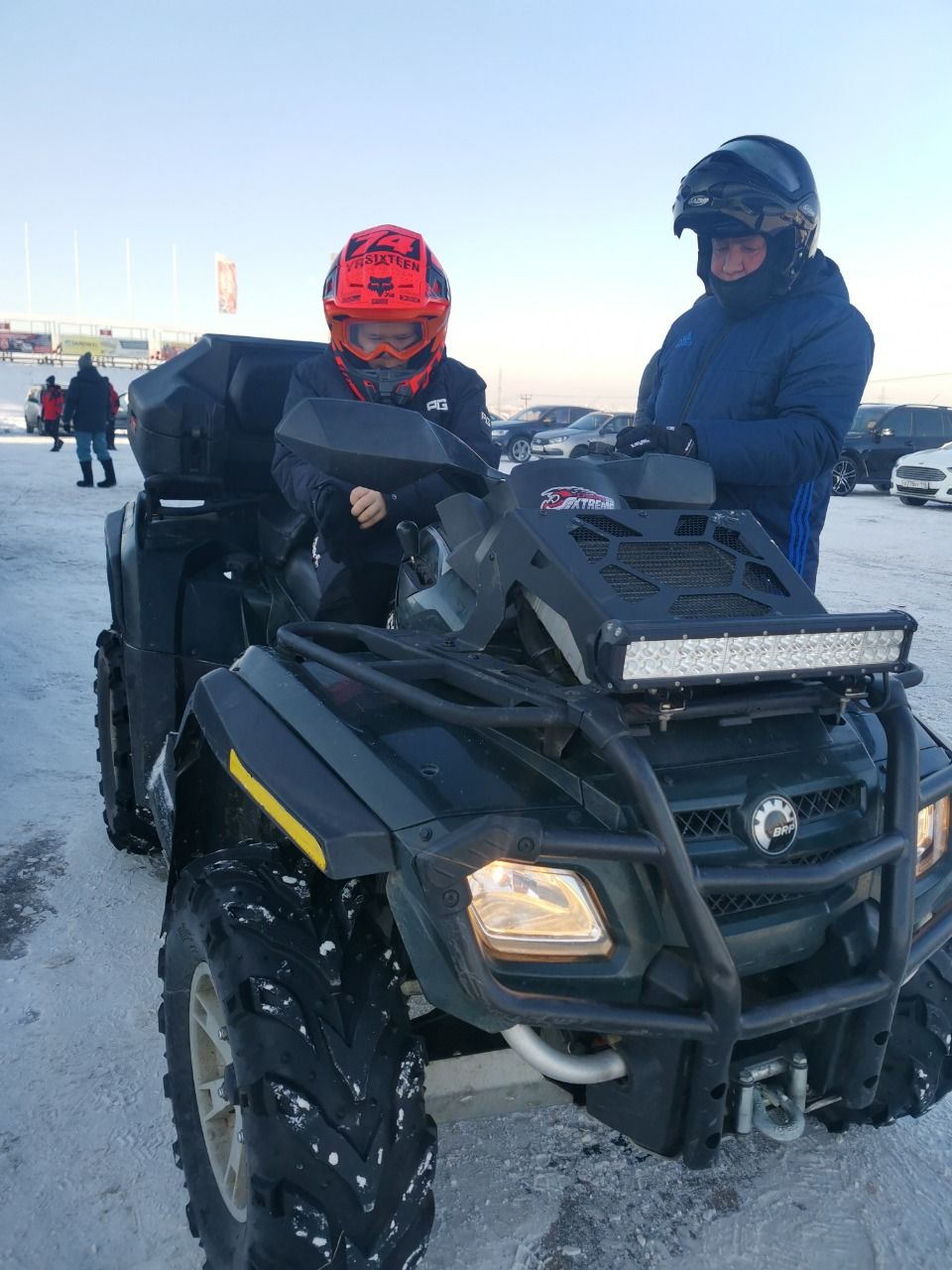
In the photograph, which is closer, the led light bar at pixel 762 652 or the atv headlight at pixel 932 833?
the led light bar at pixel 762 652

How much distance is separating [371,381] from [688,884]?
6.59 feet

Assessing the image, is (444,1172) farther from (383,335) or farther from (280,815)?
(383,335)

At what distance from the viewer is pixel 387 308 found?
9.18ft

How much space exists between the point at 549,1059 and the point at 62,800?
3028 mm

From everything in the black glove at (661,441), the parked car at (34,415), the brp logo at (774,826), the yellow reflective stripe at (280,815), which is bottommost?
the parked car at (34,415)

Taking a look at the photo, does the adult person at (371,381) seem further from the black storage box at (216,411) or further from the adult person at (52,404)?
the adult person at (52,404)

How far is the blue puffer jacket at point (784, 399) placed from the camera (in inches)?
109

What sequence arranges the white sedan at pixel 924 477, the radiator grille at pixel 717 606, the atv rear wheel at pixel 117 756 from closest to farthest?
the radiator grille at pixel 717 606 → the atv rear wheel at pixel 117 756 → the white sedan at pixel 924 477

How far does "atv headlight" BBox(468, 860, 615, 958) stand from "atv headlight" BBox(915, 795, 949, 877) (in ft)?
2.51

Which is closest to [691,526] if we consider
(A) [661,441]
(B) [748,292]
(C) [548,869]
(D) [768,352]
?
(A) [661,441]

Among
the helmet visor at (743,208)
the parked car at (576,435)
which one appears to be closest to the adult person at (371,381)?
the helmet visor at (743,208)

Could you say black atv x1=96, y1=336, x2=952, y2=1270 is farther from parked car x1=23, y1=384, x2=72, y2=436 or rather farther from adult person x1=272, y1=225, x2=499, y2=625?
parked car x1=23, y1=384, x2=72, y2=436

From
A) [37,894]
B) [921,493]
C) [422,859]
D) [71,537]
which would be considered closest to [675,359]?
[422,859]

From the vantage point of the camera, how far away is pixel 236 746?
1.81m
